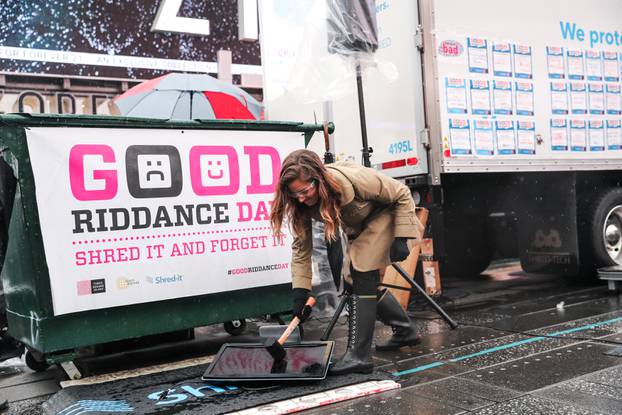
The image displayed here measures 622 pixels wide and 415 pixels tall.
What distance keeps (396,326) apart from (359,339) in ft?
2.67

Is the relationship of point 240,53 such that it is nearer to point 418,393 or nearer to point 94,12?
point 94,12

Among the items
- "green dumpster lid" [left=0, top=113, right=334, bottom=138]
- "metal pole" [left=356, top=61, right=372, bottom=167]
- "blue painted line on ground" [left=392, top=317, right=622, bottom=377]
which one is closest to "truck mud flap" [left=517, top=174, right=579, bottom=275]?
"blue painted line on ground" [left=392, top=317, right=622, bottom=377]

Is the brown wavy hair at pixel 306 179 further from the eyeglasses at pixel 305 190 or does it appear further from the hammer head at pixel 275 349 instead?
the hammer head at pixel 275 349

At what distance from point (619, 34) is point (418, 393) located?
5.67m

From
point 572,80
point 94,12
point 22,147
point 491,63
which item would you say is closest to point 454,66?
point 491,63

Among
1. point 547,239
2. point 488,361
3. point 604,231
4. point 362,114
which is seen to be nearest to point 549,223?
point 547,239

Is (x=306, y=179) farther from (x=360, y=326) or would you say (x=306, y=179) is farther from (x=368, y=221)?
(x=360, y=326)

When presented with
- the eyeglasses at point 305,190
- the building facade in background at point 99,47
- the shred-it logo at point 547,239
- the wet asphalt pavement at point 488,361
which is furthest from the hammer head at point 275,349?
the building facade in background at point 99,47

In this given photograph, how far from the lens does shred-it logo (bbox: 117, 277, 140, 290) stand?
425 cm

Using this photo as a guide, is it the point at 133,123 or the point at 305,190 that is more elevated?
the point at 133,123

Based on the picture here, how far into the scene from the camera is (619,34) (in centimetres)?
730

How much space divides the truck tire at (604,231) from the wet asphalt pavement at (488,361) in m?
0.42

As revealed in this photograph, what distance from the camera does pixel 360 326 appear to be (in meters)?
4.09

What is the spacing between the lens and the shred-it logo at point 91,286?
4117mm
